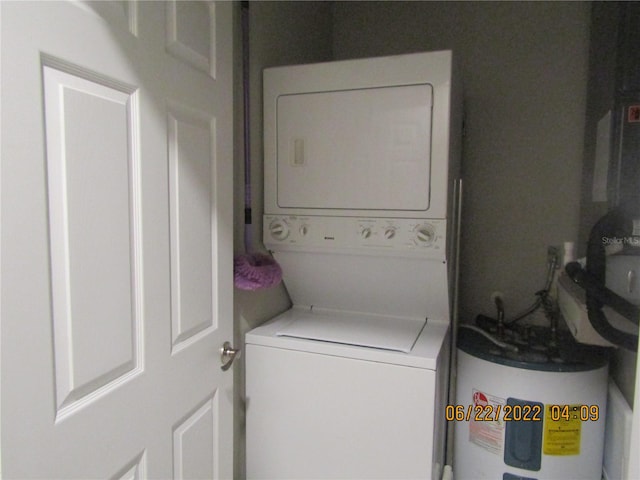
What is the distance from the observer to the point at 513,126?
7.45 feet

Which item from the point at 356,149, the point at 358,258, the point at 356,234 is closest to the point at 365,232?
Result: the point at 356,234

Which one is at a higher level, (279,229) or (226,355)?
(279,229)

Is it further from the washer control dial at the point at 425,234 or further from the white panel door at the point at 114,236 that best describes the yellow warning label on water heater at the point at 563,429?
the white panel door at the point at 114,236

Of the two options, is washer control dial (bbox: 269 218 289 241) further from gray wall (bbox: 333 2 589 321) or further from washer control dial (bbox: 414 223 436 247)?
gray wall (bbox: 333 2 589 321)

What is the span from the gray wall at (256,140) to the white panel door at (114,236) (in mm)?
218

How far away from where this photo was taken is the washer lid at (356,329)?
1.56 metres

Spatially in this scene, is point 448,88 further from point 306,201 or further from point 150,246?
point 150,246

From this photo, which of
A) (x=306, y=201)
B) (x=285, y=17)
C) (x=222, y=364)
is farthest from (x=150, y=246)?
(x=285, y=17)

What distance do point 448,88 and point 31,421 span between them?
61.7 inches

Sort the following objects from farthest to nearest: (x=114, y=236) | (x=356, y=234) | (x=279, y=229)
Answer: (x=279, y=229) → (x=356, y=234) → (x=114, y=236)

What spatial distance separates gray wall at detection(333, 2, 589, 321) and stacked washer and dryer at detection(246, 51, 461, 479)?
0.63 meters

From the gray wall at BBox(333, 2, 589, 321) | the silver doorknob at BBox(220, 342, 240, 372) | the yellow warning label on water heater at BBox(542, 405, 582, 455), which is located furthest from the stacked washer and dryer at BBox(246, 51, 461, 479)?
the gray wall at BBox(333, 2, 589, 321)

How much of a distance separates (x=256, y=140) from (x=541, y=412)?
169cm
